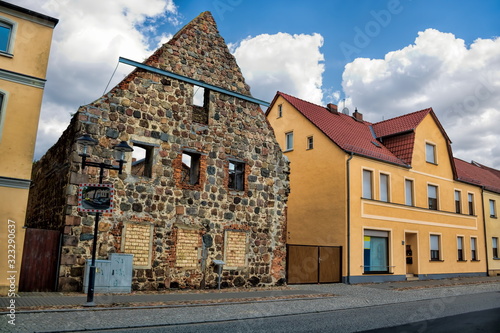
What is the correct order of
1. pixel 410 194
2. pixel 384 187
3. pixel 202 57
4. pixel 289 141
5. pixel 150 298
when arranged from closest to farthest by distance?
pixel 150 298
pixel 202 57
pixel 384 187
pixel 410 194
pixel 289 141

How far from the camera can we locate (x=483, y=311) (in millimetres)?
12461

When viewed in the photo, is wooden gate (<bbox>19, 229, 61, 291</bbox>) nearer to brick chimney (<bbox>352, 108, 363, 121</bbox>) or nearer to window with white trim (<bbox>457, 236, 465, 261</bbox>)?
brick chimney (<bbox>352, 108, 363, 121</bbox>)

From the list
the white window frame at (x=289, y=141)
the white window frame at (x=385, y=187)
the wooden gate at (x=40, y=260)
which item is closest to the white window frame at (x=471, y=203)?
the white window frame at (x=385, y=187)

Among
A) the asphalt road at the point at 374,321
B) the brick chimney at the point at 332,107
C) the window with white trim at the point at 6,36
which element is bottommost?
the asphalt road at the point at 374,321

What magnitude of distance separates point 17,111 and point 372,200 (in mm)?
17341

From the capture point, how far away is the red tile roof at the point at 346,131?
77.3 feet

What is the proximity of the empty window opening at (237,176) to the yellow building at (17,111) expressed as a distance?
7981mm

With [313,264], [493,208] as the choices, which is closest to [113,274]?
[313,264]

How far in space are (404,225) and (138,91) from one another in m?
17.1

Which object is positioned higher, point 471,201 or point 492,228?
point 471,201

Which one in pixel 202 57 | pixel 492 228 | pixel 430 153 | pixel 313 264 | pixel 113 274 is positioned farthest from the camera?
pixel 492 228

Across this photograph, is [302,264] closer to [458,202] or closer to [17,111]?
[17,111]

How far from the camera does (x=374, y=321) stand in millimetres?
10305

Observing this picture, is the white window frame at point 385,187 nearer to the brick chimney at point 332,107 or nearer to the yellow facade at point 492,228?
the brick chimney at point 332,107
